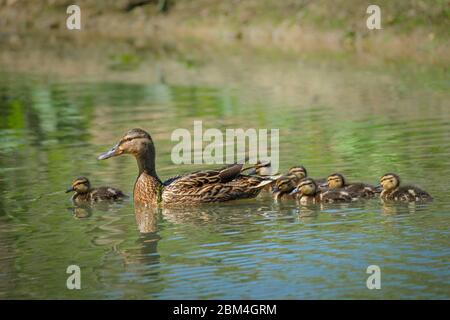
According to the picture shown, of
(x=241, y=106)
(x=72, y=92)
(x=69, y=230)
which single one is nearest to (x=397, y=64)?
(x=241, y=106)

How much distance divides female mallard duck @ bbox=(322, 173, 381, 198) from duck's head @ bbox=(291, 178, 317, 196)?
0.23 m

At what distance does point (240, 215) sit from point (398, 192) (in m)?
1.58

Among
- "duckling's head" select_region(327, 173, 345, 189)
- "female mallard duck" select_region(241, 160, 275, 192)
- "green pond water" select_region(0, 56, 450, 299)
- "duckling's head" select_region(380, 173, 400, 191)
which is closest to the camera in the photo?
"green pond water" select_region(0, 56, 450, 299)

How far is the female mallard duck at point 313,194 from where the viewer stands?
11414 millimetres

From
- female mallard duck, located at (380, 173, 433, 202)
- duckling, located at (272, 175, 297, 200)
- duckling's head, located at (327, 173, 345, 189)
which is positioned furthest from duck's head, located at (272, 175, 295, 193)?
female mallard duck, located at (380, 173, 433, 202)

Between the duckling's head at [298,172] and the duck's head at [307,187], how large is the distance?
49 cm

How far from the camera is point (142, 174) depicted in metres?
12.2

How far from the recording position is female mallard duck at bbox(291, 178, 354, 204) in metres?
11.4

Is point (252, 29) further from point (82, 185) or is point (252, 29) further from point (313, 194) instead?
point (313, 194)

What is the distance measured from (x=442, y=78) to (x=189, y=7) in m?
11.7

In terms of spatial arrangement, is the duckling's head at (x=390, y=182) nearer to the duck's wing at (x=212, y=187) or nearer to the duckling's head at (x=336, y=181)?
the duckling's head at (x=336, y=181)

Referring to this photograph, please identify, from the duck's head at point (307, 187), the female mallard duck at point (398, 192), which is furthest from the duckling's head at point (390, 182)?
the duck's head at point (307, 187)

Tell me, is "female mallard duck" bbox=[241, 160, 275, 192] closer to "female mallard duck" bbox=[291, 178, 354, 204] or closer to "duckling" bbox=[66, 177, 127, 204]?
"female mallard duck" bbox=[291, 178, 354, 204]
